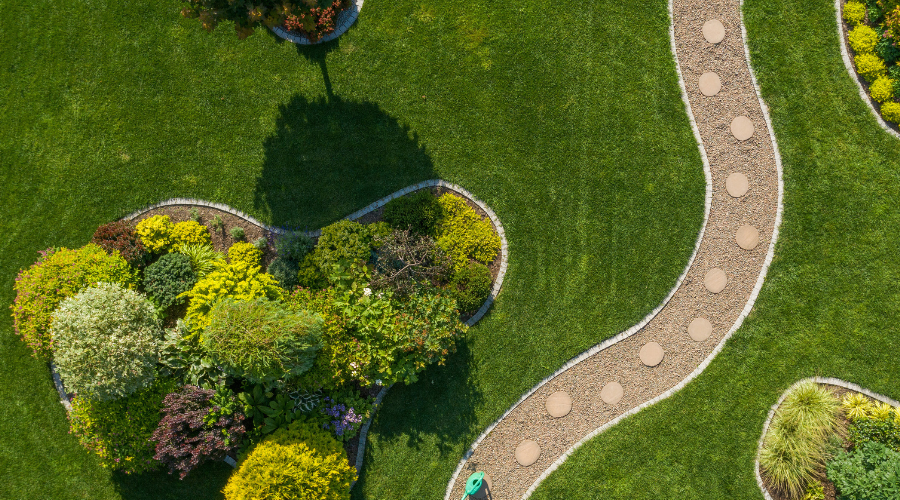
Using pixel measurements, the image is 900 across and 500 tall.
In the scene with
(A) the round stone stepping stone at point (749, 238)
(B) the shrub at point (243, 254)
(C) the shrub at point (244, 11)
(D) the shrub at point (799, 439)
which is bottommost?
(D) the shrub at point (799, 439)

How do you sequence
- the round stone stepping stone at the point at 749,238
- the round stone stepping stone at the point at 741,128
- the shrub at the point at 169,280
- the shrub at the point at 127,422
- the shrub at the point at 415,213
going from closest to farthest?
the shrub at the point at 127,422 < the shrub at the point at 169,280 < the shrub at the point at 415,213 < the round stone stepping stone at the point at 749,238 < the round stone stepping stone at the point at 741,128

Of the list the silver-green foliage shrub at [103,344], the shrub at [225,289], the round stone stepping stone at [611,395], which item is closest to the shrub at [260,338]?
the shrub at [225,289]

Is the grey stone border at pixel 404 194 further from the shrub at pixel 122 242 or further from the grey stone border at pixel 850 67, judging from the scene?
the grey stone border at pixel 850 67

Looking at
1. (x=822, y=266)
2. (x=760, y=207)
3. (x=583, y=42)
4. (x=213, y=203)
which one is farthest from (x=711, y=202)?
(x=213, y=203)

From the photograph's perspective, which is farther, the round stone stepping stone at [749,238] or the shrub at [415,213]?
the round stone stepping stone at [749,238]

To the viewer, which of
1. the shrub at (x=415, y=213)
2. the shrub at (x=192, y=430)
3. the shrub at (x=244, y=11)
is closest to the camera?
the shrub at (x=244, y=11)

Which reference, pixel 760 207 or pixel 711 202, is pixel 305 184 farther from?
pixel 760 207

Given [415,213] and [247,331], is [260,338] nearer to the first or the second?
[247,331]

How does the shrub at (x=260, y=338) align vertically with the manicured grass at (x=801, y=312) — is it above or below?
above
